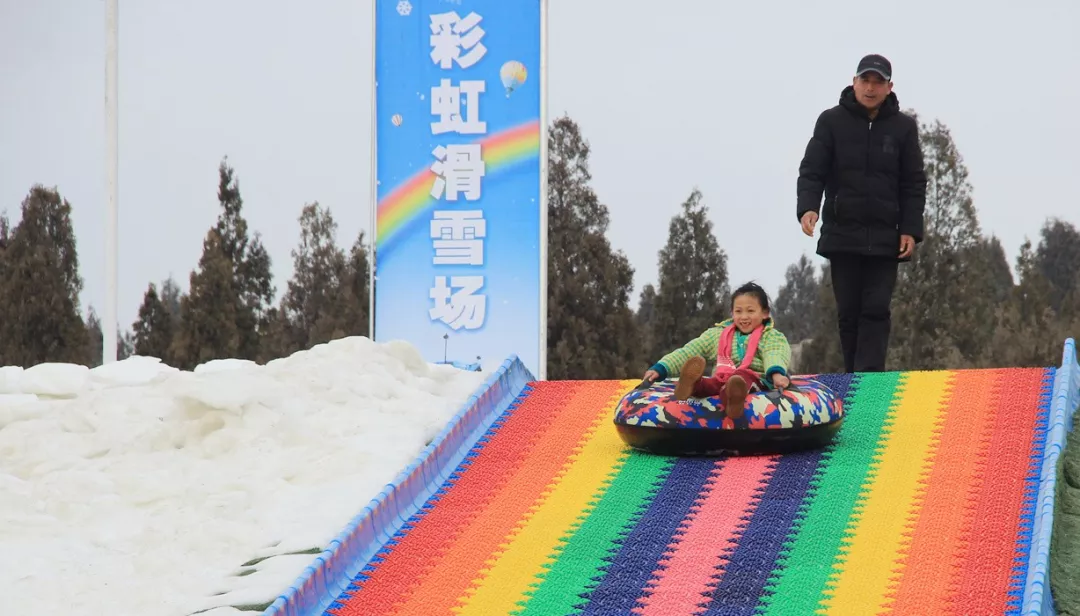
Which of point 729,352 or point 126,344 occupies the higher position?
point 729,352

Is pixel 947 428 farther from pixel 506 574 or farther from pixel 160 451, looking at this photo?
pixel 160 451

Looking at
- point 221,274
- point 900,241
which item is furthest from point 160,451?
point 221,274

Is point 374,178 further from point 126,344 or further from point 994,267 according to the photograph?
point 994,267

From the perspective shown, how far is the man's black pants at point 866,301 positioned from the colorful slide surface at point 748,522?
0.38 meters

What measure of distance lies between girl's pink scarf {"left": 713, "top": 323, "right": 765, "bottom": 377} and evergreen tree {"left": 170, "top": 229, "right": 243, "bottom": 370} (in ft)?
15.0

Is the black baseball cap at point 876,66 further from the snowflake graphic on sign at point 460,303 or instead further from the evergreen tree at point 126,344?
the evergreen tree at point 126,344

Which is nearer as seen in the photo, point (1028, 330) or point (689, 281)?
point (1028, 330)

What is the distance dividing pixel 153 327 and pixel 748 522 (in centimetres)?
556

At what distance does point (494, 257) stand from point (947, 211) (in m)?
2.74

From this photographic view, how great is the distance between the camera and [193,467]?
5273 mm

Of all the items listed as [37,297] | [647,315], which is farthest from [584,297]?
[37,297]

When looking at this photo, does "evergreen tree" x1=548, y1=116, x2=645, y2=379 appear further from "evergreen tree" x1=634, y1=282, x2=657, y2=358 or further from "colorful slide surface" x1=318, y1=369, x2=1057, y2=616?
"colorful slide surface" x1=318, y1=369, x2=1057, y2=616

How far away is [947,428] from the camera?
5004 mm

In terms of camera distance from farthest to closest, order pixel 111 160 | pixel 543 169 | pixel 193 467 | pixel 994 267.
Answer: pixel 994 267 → pixel 111 160 → pixel 543 169 → pixel 193 467
